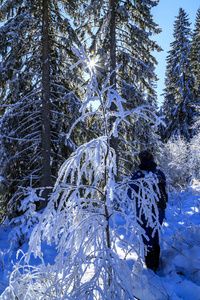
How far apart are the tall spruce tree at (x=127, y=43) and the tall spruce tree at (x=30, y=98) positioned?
1.26 metres

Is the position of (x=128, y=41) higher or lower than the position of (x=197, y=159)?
higher

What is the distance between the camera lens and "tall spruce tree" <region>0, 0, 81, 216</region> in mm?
7129

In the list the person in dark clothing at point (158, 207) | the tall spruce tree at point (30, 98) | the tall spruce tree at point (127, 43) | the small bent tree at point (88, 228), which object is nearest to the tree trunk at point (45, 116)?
the tall spruce tree at point (30, 98)

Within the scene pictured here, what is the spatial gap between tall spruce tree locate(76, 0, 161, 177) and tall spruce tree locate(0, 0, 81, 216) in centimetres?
126

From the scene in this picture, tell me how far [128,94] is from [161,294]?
760 cm

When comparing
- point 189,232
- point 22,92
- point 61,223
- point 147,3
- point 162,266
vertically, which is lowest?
point 162,266

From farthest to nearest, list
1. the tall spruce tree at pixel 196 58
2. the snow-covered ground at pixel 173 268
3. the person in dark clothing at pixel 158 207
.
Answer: the tall spruce tree at pixel 196 58 → the person in dark clothing at pixel 158 207 → the snow-covered ground at pixel 173 268

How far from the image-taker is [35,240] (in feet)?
5.92

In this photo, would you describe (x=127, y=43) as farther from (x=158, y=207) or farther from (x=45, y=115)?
(x=158, y=207)

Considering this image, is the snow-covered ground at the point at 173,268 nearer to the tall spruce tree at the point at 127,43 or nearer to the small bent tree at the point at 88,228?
the small bent tree at the point at 88,228

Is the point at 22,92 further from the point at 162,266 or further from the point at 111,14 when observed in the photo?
the point at 162,266

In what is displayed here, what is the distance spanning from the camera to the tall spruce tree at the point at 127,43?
8703 mm

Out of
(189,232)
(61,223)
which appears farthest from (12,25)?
(189,232)

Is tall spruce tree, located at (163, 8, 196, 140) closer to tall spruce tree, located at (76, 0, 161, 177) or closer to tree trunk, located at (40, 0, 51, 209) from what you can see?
tall spruce tree, located at (76, 0, 161, 177)
